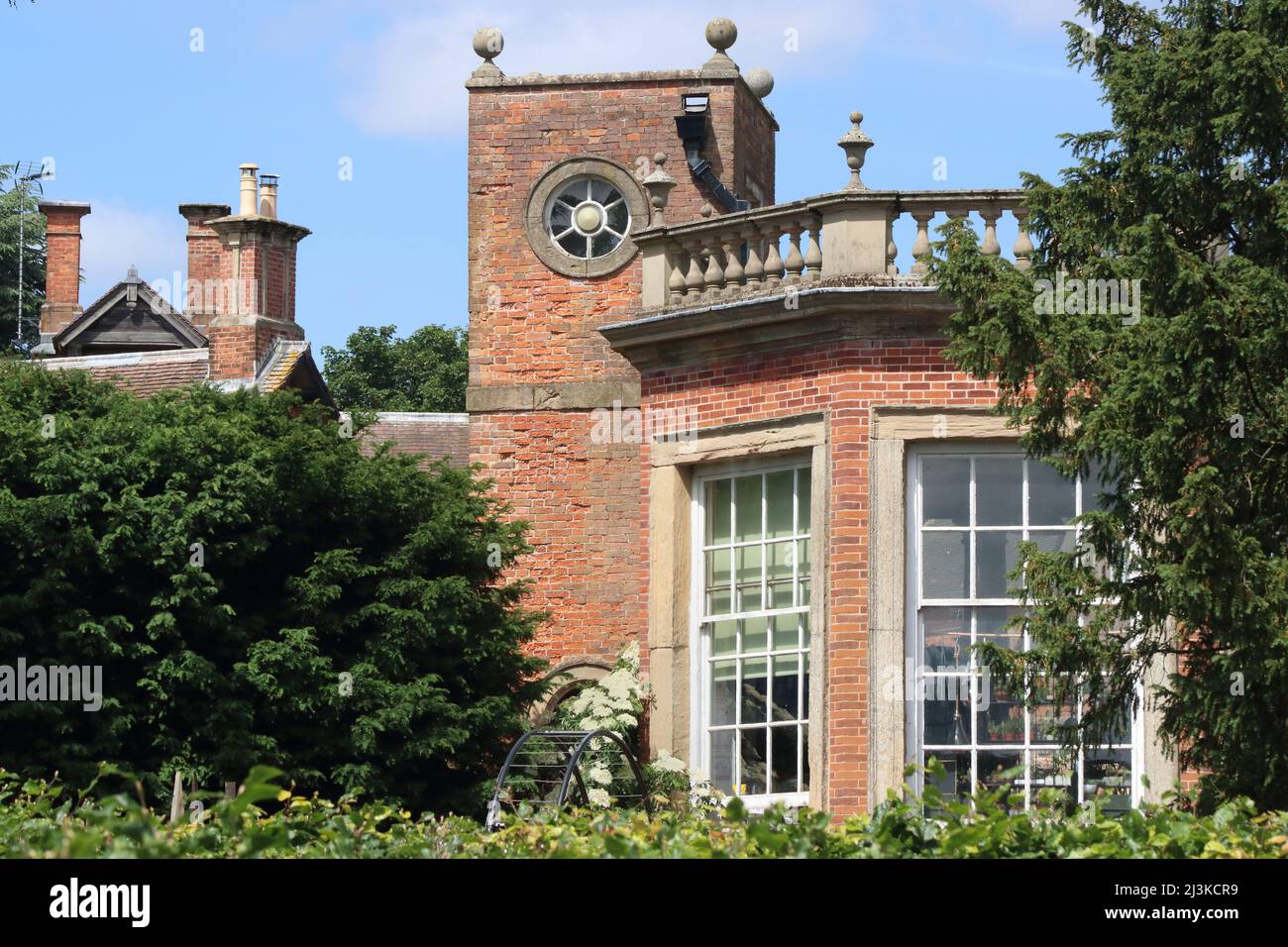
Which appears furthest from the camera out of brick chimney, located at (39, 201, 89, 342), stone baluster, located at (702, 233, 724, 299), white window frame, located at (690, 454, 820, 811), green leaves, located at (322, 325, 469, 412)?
green leaves, located at (322, 325, 469, 412)

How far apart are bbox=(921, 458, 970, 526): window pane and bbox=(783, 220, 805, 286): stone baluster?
166 cm

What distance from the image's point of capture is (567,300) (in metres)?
19.3

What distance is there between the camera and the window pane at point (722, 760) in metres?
14.9

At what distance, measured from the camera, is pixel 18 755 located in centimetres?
1580

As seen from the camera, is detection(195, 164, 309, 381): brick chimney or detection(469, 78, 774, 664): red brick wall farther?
detection(195, 164, 309, 381): brick chimney

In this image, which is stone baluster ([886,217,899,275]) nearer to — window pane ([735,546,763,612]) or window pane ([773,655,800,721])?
window pane ([735,546,763,612])

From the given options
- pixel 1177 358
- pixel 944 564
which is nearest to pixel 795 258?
pixel 944 564

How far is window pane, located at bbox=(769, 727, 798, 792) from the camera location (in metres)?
14.4

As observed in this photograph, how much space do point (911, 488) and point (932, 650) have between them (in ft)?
3.74

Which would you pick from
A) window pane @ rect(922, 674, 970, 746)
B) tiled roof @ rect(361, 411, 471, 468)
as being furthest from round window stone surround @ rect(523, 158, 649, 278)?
tiled roof @ rect(361, 411, 471, 468)

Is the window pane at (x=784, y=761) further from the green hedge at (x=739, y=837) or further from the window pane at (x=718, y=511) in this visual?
the green hedge at (x=739, y=837)

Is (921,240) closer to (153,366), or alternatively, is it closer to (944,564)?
(944,564)

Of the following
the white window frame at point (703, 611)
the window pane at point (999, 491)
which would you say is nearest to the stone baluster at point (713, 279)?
the white window frame at point (703, 611)
